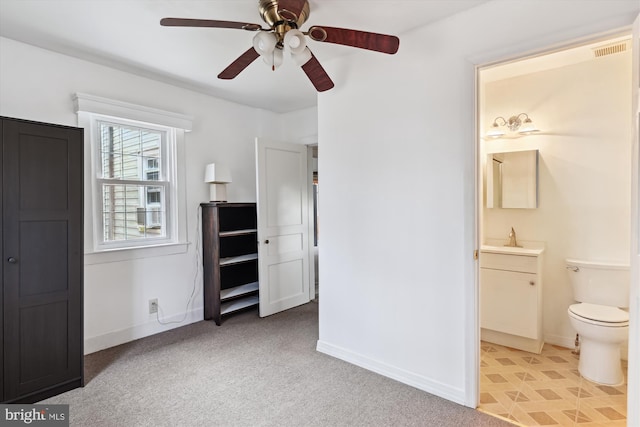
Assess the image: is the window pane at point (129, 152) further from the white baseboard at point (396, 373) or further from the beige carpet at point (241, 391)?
the white baseboard at point (396, 373)

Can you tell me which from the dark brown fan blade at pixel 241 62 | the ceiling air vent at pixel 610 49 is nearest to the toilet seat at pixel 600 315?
the ceiling air vent at pixel 610 49

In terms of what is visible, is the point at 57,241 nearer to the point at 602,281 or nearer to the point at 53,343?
the point at 53,343

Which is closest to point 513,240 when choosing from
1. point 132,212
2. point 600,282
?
point 600,282

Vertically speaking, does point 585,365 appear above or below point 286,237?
below

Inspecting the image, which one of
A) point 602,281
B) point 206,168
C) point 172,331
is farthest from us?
point 206,168

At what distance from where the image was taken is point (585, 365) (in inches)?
95.5

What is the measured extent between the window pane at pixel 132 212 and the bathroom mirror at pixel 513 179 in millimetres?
3344

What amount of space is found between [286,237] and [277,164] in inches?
34.6

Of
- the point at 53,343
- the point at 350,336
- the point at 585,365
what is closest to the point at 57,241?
the point at 53,343

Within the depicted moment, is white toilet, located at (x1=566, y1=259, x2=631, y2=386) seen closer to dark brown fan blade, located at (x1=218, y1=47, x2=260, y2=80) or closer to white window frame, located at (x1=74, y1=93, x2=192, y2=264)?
dark brown fan blade, located at (x1=218, y1=47, x2=260, y2=80)

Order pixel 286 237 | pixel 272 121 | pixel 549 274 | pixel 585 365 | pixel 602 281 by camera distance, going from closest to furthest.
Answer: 1. pixel 585 365
2. pixel 602 281
3. pixel 549 274
4. pixel 286 237
5. pixel 272 121

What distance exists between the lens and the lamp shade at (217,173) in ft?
11.7

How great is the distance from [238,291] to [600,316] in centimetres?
333

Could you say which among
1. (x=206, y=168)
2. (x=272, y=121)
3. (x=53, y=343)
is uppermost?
(x=272, y=121)
